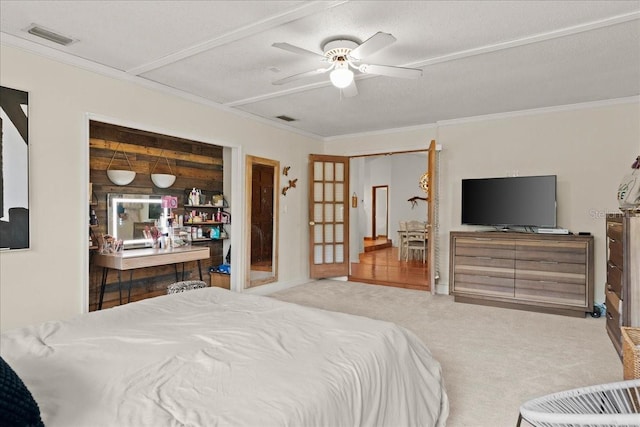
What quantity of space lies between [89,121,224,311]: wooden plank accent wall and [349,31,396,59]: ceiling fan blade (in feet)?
10.6

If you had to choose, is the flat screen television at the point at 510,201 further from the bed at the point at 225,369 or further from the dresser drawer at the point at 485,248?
the bed at the point at 225,369

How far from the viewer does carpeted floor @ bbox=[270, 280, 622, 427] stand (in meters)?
2.30

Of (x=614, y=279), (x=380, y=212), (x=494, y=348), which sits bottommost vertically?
(x=494, y=348)

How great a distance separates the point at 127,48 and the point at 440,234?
14.4 ft

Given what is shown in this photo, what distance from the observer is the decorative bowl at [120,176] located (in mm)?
4211

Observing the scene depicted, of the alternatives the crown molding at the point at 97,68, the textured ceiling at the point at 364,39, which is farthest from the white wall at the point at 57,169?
the textured ceiling at the point at 364,39

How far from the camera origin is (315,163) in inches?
234

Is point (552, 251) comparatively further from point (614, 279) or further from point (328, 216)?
point (328, 216)

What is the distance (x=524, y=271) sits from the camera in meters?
4.25

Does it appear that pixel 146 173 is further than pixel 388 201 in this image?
No

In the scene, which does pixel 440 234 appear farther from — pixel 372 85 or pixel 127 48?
pixel 127 48

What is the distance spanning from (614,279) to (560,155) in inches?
72.2

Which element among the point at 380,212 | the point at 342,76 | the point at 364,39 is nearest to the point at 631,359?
the point at 342,76

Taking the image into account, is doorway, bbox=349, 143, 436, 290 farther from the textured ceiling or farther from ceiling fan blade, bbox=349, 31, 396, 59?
ceiling fan blade, bbox=349, 31, 396, 59
